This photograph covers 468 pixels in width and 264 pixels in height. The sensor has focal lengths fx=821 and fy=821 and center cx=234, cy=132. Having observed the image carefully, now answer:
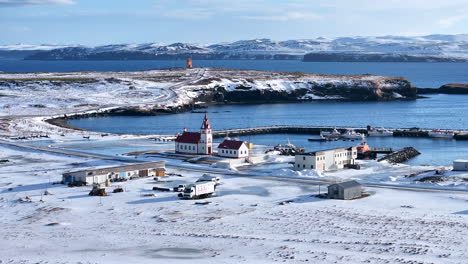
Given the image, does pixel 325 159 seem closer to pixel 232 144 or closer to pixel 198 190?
pixel 232 144

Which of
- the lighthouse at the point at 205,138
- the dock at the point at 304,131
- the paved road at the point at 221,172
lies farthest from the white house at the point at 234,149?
the dock at the point at 304,131

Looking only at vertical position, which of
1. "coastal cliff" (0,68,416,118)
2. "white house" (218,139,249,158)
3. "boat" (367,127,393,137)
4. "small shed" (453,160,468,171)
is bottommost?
"boat" (367,127,393,137)

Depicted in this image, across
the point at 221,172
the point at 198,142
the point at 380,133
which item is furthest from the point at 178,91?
the point at 221,172

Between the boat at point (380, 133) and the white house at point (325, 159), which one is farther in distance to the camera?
the boat at point (380, 133)

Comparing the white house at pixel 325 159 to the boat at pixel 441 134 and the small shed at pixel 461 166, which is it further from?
the boat at pixel 441 134

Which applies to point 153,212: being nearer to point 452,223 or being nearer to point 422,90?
point 452,223

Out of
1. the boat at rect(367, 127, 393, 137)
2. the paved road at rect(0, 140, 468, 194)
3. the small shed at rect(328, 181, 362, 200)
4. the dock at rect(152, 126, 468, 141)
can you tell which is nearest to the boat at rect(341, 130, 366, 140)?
the boat at rect(367, 127, 393, 137)

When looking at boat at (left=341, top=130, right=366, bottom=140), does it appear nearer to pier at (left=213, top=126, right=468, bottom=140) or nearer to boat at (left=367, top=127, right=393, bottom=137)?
boat at (left=367, top=127, right=393, bottom=137)
